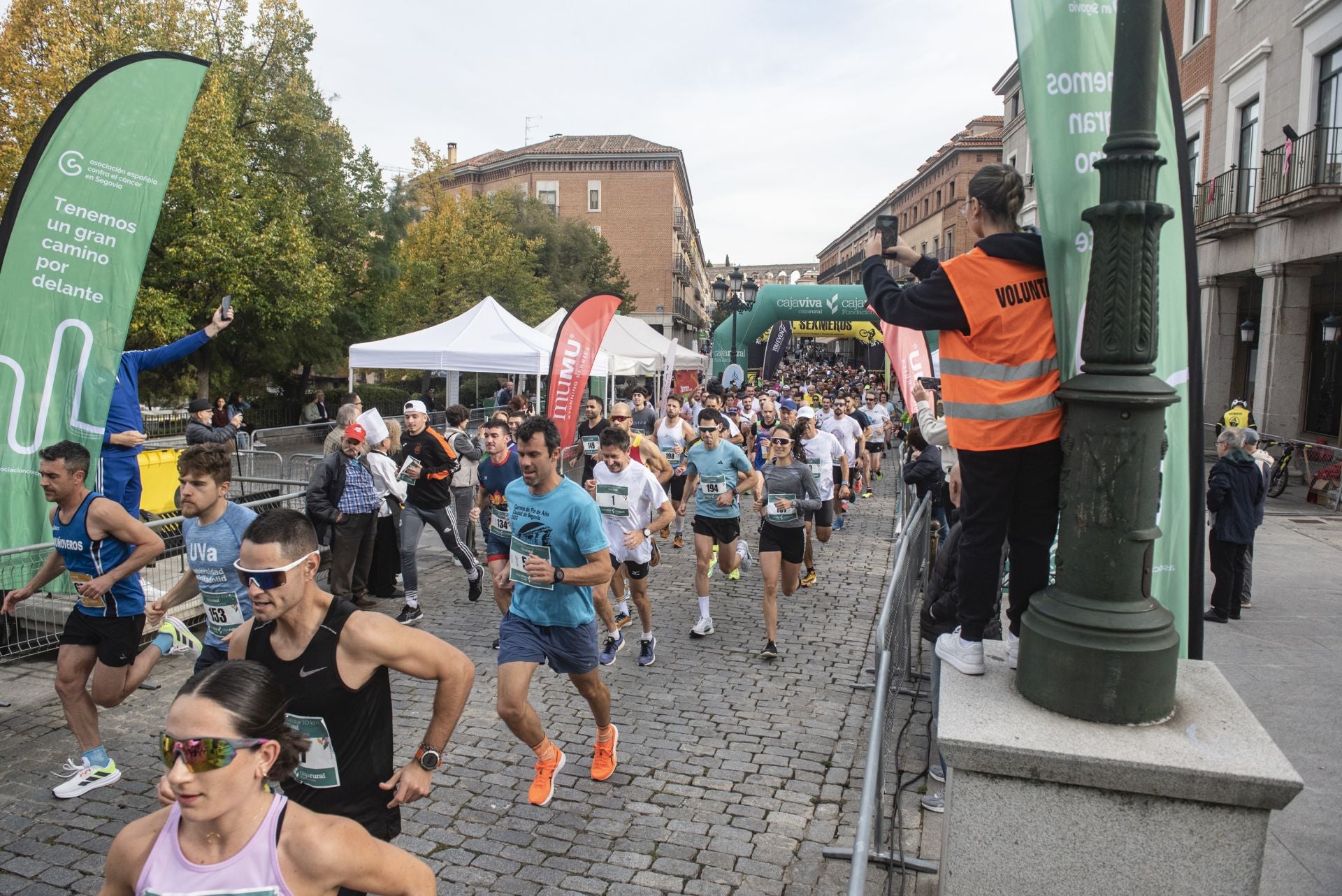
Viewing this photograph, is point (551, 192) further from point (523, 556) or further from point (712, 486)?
point (523, 556)

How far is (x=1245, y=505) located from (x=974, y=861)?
7.33m

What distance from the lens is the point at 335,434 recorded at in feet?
31.2

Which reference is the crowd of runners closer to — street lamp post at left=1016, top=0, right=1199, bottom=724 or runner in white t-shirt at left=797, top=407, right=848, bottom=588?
runner in white t-shirt at left=797, top=407, right=848, bottom=588

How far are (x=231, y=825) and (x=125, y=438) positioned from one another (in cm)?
573

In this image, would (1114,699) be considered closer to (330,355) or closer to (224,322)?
(224,322)

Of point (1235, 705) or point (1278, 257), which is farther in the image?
point (1278, 257)

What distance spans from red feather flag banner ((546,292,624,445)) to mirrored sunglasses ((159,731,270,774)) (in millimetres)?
9058

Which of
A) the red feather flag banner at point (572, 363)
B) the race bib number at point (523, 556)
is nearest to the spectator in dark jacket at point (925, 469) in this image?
the red feather flag banner at point (572, 363)

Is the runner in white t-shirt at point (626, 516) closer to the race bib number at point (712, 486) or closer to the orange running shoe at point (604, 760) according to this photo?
the race bib number at point (712, 486)

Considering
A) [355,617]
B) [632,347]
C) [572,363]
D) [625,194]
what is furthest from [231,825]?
[625,194]

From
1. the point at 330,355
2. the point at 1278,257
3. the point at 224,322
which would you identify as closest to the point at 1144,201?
the point at 224,322

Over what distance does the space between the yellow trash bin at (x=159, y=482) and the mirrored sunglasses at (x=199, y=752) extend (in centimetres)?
1069

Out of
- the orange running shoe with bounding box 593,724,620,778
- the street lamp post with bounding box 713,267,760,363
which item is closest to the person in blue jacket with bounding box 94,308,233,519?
the orange running shoe with bounding box 593,724,620,778

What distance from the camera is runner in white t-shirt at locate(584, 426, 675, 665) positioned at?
23.7 ft
